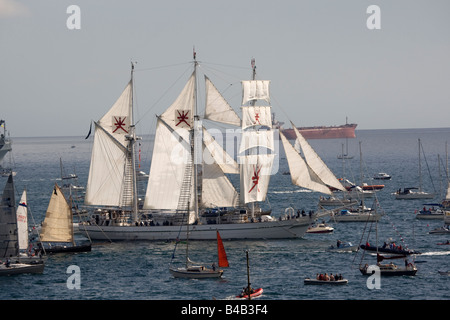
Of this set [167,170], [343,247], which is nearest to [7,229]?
Answer: [167,170]

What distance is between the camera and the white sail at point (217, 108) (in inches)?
3292

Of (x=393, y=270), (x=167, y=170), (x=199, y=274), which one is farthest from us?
(x=167, y=170)

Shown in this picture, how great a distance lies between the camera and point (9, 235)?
218 feet

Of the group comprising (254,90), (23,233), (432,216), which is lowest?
(432,216)

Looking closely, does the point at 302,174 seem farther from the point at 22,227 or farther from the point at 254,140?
the point at 22,227

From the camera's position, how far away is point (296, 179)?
8281 centimetres

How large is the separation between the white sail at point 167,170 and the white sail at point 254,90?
27.0 ft

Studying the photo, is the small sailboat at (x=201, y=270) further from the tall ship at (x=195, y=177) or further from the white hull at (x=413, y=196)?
the white hull at (x=413, y=196)

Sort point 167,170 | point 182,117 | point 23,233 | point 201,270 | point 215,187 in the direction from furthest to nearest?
point 167,170 → point 182,117 → point 215,187 → point 23,233 → point 201,270

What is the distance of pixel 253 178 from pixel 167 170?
10.3 meters

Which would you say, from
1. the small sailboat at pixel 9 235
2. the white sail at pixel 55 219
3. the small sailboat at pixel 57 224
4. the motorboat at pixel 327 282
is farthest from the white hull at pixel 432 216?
the small sailboat at pixel 9 235

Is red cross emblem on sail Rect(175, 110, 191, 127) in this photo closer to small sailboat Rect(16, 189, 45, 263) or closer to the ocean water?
the ocean water

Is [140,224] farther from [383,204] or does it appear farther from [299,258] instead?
[383,204]
